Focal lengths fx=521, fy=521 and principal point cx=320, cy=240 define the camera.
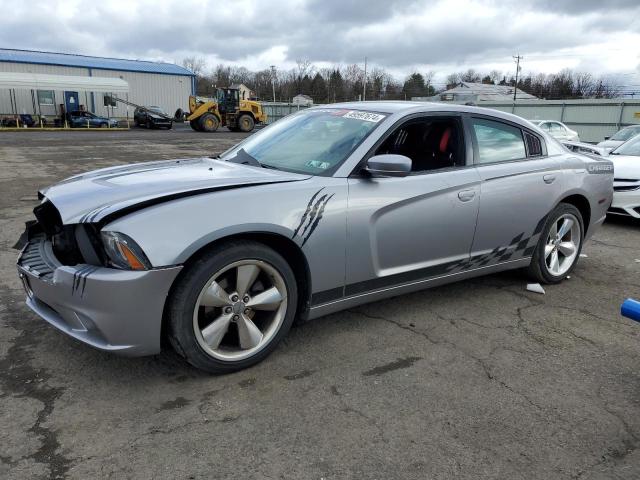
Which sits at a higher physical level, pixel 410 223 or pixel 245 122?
pixel 410 223

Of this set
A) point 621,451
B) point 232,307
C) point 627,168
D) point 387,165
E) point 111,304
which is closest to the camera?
point 621,451

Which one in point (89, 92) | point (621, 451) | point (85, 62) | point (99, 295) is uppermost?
point (85, 62)

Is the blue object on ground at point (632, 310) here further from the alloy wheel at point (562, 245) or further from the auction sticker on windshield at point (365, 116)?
the alloy wheel at point (562, 245)

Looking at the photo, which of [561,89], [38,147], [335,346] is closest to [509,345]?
[335,346]

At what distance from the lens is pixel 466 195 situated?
3.78 meters

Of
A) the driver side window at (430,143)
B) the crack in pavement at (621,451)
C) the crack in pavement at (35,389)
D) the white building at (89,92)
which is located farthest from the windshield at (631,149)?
the white building at (89,92)

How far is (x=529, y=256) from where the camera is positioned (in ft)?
14.6

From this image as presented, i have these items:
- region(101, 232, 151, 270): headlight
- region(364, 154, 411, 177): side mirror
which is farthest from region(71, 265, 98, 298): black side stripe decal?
region(364, 154, 411, 177): side mirror

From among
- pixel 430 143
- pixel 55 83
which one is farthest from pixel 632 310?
pixel 55 83

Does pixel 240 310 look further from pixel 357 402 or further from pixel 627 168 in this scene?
pixel 627 168

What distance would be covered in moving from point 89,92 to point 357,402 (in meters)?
44.5

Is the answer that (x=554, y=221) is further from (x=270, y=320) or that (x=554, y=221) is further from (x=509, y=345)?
(x=270, y=320)

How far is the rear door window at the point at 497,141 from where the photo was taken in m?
4.05

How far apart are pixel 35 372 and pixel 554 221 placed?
13.3 feet
